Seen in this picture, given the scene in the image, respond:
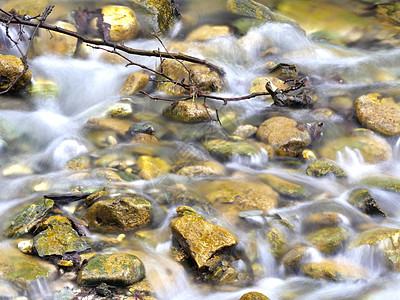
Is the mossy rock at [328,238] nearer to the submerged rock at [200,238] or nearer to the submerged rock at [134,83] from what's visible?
the submerged rock at [200,238]

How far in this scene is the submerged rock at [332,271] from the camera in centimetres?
376

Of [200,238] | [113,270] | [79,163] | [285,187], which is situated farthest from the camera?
[79,163]

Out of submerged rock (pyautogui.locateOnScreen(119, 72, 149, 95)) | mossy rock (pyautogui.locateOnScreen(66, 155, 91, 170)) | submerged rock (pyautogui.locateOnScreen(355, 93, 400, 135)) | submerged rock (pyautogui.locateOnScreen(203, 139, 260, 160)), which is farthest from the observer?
submerged rock (pyautogui.locateOnScreen(119, 72, 149, 95))

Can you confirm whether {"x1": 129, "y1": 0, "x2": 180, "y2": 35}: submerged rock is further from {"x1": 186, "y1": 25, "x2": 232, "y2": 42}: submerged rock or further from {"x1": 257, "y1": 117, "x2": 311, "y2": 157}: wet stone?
{"x1": 257, "y1": 117, "x2": 311, "y2": 157}: wet stone

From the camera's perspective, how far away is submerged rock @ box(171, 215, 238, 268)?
11.9ft

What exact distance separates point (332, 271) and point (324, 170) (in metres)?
2.17

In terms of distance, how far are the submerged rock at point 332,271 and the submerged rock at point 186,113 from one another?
131 inches

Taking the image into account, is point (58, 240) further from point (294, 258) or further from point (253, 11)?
point (253, 11)

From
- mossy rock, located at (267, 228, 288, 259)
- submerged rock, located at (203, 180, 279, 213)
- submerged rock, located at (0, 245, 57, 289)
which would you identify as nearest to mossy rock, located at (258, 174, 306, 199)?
submerged rock, located at (203, 180, 279, 213)

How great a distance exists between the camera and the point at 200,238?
147 inches

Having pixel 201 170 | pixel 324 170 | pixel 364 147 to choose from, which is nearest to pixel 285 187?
pixel 324 170

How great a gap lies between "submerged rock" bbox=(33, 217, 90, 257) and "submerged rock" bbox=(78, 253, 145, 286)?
285 mm

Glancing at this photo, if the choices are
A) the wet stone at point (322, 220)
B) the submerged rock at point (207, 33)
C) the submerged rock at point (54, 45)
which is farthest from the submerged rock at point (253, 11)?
the wet stone at point (322, 220)

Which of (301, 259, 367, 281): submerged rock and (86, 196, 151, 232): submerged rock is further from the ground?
(86, 196, 151, 232): submerged rock
